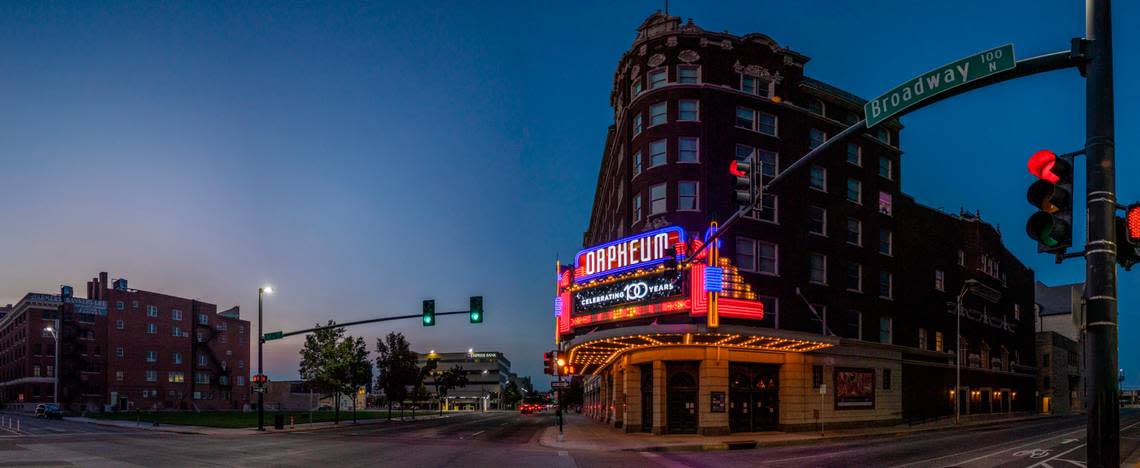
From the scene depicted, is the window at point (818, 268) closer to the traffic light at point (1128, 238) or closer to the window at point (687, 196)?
the window at point (687, 196)

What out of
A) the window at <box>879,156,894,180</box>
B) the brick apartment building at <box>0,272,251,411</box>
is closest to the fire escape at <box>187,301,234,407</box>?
the brick apartment building at <box>0,272,251,411</box>

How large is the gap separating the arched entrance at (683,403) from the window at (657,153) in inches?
453

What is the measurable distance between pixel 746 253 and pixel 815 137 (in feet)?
34.0

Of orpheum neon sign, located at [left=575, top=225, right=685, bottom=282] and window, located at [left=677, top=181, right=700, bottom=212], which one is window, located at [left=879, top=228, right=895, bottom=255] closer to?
window, located at [left=677, top=181, right=700, bottom=212]

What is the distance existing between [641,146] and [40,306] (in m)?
109

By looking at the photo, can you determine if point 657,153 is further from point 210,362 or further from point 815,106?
point 210,362

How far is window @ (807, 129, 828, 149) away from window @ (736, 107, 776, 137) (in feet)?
9.68

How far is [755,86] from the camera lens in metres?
43.6

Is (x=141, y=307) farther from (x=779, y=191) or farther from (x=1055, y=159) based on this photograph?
(x=1055, y=159)

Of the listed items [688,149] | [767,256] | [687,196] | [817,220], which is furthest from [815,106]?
[687,196]

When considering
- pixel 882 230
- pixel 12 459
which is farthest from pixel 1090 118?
pixel 882 230

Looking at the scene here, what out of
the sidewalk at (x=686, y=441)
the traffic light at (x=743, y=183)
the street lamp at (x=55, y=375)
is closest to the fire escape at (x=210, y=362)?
the street lamp at (x=55, y=375)

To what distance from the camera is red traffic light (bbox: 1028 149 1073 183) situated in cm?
734

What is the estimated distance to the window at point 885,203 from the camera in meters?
51.2
